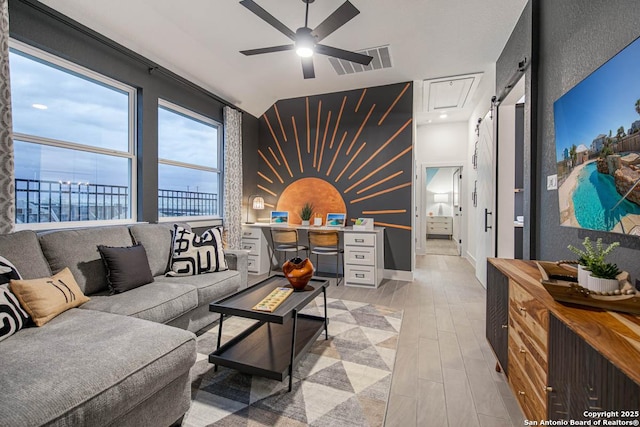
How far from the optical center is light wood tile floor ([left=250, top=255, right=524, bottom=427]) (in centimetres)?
156

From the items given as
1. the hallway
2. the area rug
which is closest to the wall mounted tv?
the hallway

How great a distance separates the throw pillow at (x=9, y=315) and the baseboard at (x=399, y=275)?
13.1 ft

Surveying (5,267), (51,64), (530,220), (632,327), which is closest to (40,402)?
(5,267)

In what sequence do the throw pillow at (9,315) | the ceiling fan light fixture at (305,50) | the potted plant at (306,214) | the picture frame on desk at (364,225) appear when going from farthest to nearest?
the potted plant at (306,214) → the picture frame on desk at (364,225) → the ceiling fan light fixture at (305,50) → the throw pillow at (9,315)

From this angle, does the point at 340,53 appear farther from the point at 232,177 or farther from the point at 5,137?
the point at 5,137

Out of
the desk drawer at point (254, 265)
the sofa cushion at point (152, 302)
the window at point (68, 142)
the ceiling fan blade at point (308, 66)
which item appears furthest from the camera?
the desk drawer at point (254, 265)

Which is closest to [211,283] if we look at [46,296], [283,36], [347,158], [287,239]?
[46,296]

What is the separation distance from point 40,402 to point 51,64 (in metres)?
2.92

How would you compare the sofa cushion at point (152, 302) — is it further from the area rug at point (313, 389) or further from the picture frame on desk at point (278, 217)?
the picture frame on desk at point (278, 217)

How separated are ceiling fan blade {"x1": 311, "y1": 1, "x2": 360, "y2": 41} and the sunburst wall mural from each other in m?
2.24

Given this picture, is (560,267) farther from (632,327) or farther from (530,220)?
(530,220)

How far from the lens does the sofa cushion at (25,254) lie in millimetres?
1745

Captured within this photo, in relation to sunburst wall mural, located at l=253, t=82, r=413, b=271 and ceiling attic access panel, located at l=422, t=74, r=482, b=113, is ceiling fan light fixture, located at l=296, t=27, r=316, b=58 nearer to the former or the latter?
sunburst wall mural, located at l=253, t=82, r=413, b=271

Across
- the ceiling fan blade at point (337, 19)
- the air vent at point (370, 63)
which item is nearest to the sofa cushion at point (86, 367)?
the ceiling fan blade at point (337, 19)
